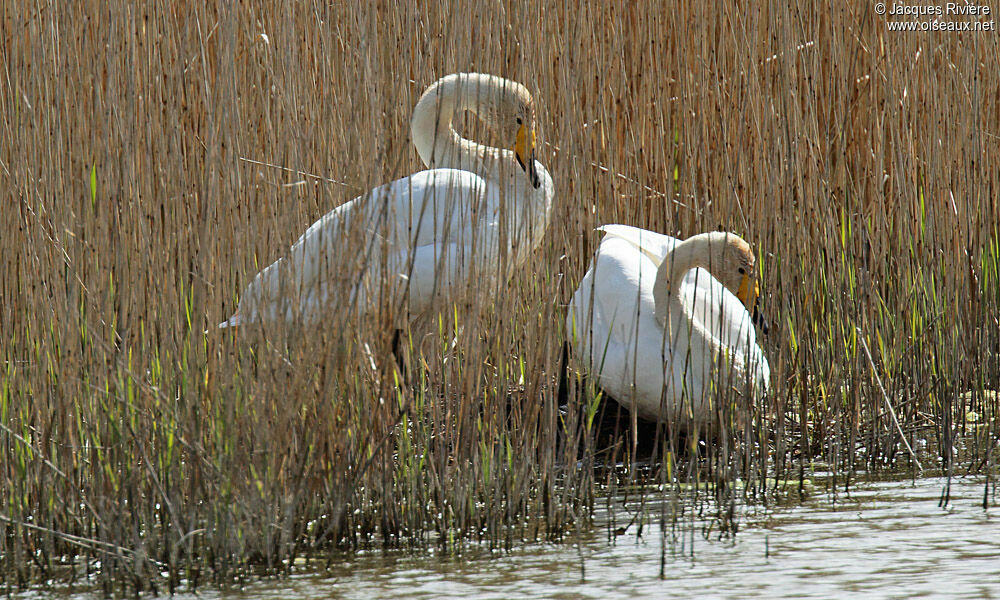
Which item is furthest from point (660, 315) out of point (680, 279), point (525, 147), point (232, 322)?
point (232, 322)

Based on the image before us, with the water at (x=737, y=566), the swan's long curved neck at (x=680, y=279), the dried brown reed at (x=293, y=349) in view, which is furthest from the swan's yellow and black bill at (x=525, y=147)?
the water at (x=737, y=566)

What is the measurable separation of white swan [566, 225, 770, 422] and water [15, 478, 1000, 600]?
743mm

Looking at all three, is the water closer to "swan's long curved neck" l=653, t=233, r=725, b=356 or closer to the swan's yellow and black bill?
"swan's long curved neck" l=653, t=233, r=725, b=356

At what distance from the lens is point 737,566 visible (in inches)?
121

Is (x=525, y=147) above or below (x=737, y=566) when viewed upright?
above

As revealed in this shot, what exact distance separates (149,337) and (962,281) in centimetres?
249

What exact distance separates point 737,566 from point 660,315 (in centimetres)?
154

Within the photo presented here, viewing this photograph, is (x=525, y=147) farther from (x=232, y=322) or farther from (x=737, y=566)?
(x=737, y=566)

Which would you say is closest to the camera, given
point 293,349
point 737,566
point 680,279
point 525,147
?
point 293,349

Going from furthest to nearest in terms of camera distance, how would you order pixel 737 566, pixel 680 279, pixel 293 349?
pixel 680 279
pixel 737 566
pixel 293 349

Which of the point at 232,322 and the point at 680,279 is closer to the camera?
the point at 232,322

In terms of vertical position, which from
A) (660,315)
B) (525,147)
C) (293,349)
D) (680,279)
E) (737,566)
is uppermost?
(525,147)

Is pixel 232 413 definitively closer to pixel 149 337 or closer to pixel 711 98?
pixel 149 337

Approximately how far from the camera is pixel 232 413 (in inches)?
113
